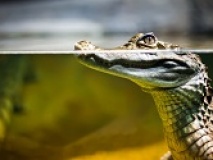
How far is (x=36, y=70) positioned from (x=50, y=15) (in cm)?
40

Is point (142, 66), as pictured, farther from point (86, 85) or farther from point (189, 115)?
point (86, 85)

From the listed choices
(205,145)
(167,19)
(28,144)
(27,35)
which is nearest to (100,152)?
(28,144)

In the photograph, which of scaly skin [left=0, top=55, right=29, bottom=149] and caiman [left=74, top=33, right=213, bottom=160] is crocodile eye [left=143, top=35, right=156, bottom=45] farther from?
scaly skin [left=0, top=55, right=29, bottom=149]

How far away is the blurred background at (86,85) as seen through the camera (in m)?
1.42

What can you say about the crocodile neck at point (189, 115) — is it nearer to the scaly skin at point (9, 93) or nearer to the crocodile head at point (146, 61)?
the crocodile head at point (146, 61)

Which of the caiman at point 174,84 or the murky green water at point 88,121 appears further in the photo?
the murky green water at point 88,121

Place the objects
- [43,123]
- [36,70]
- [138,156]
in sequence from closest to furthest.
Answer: [138,156] → [36,70] → [43,123]

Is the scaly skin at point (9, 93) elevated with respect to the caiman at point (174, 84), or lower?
elevated

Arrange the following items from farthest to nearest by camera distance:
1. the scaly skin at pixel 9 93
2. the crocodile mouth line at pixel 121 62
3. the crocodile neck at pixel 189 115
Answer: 1. the scaly skin at pixel 9 93
2. the crocodile neck at pixel 189 115
3. the crocodile mouth line at pixel 121 62

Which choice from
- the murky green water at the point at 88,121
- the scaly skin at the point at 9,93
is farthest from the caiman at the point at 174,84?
the scaly skin at the point at 9,93

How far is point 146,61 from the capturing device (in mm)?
1090

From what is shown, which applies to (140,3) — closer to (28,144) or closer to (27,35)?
(27,35)

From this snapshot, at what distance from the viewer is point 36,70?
1.53 m

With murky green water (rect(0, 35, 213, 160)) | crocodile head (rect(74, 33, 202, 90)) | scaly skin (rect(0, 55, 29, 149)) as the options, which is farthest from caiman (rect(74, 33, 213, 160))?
scaly skin (rect(0, 55, 29, 149))
